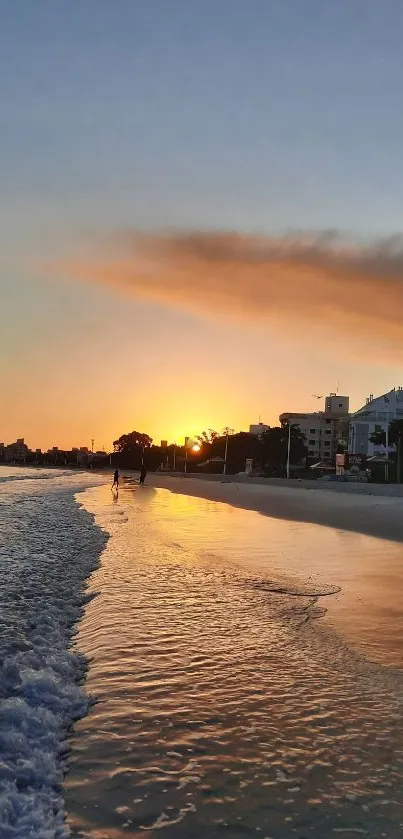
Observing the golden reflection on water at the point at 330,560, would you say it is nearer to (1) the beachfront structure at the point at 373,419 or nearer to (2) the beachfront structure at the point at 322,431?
(1) the beachfront structure at the point at 373,419

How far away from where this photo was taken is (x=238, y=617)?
Answer: 919 cm

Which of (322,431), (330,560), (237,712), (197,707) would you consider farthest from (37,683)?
(322,431)

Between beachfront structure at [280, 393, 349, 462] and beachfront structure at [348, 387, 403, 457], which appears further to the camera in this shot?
beachfront structure at [280, 393, 349, 462]

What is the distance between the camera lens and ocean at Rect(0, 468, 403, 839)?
3.92m

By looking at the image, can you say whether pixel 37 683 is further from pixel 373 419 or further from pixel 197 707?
pixel 373 419

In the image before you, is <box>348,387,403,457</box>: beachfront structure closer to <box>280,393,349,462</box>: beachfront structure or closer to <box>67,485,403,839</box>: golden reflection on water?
<box>280,393,349,462</box>: beachfront structure

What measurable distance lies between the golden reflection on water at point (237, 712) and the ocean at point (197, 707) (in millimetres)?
16

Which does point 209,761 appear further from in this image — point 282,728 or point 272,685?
point 272,685

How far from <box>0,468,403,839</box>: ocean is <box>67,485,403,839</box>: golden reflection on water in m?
0.02

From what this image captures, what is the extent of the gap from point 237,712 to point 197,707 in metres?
0.35

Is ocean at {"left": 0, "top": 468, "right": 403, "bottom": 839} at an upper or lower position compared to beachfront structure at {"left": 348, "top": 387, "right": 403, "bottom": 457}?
lower

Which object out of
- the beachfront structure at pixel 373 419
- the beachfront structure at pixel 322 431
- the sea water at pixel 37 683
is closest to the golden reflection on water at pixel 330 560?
the sea water at pixel 37 683

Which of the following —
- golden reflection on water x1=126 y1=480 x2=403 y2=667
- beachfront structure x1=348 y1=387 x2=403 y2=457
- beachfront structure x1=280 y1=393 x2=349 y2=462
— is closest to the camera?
golden reflection on water x1=126 y1=480 x2=403 y2=667

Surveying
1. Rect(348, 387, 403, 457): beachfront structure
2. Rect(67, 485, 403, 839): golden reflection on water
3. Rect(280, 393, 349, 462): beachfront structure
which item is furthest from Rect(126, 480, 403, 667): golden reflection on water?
Rect(280, 393, 349, 462): beachfront structure
